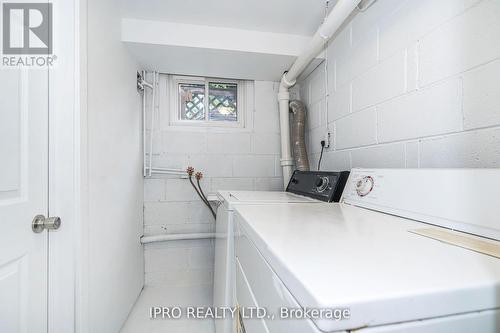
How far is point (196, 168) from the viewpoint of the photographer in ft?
6.82

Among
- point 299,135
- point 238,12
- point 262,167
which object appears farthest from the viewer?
point 262,167

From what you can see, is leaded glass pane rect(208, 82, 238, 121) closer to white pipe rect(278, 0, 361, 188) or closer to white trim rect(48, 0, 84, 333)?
white pipe rect(278, 0, 361, 188)

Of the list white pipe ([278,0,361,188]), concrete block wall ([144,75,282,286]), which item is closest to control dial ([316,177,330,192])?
white pipe ([278,0,361,188])

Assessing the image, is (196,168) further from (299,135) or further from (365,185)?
(365,185)

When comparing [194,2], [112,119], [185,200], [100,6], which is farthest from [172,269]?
[194,2]

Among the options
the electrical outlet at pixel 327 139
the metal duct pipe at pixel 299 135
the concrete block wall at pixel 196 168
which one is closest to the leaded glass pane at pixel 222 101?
the concrete block wall at pixel 196 168

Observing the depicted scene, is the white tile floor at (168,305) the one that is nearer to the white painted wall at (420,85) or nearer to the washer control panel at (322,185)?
the washer control panel at (322,185)

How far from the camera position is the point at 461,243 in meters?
0.52

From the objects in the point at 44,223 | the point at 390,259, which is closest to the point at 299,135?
the point at 390,259

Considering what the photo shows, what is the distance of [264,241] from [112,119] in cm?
132

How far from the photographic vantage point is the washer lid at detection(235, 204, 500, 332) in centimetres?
31

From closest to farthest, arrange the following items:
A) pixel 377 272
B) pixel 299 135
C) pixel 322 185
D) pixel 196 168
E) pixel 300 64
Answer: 1. pixel 377 272
2. pixel 322 185
3. pixel 300 64
4. pixel 299 135
5. pixel 196 168

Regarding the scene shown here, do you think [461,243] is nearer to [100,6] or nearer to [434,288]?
[434,288]

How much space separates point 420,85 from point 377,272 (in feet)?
3.15
